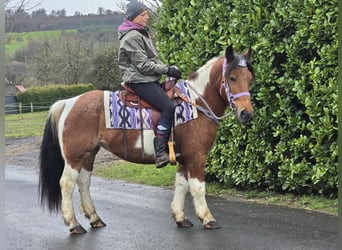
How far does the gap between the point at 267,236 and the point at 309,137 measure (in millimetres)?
2032

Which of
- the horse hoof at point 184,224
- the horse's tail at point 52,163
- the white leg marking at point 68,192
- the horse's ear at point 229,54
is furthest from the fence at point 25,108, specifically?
the horse's ear at point 229,54

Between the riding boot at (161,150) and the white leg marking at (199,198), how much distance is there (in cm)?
43

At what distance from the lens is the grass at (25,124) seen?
21.5 m

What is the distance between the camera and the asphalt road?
20.0ft

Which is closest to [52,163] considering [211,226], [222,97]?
[211,226]

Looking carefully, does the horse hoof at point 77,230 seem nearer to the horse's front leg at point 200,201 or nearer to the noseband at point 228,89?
the horse's front leg at point 200,201

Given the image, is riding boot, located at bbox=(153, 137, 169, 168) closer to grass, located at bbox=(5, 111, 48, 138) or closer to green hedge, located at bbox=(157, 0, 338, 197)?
green hedge, located at bbox=(157, 0, 338, 197)

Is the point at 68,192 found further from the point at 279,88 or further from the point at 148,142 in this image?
the point at 279,88

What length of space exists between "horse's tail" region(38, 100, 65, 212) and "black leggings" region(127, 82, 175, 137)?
1132mm

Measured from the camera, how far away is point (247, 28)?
819 centimetres

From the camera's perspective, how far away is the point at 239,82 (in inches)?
254

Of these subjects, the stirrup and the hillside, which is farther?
the hillside

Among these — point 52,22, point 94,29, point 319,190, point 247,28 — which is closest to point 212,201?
point 319,190

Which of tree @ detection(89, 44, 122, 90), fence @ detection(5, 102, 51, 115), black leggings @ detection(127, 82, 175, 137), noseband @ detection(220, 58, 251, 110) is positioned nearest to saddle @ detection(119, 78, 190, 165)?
black leggings @ detection(127, 82, 175, 137)
